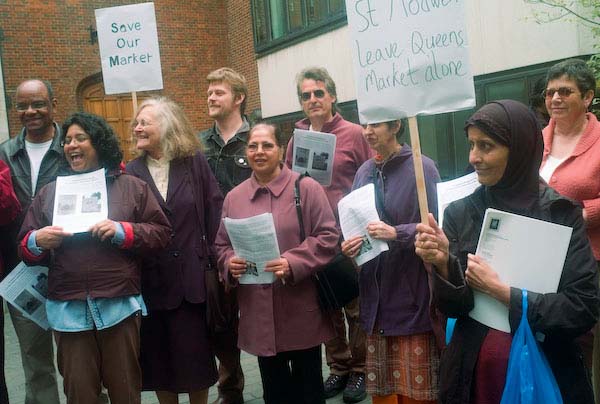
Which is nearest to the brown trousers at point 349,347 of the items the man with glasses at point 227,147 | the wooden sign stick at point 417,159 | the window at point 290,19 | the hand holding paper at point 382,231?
the man with glasses at point 227,147

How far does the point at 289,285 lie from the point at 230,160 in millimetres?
1373

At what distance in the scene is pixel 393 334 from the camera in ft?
10.6

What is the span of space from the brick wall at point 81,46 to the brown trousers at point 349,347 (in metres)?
11.8

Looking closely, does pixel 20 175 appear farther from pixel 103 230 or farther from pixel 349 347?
pixel 349 347

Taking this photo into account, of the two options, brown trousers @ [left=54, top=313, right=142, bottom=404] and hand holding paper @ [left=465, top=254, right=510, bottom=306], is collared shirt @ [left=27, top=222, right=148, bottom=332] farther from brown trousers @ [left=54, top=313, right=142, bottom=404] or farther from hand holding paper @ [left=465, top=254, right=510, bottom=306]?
hand holding paper @ [left=465, top=254, right=510, bottom=306]

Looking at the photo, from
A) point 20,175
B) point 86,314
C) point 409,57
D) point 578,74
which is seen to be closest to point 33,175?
point 20,175

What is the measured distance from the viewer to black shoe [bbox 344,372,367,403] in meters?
4.49

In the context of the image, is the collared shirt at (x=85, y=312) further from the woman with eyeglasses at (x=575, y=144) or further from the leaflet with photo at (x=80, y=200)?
the woman with eyeglasses at (x=575, y=144)

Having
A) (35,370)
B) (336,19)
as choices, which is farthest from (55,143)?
(336,19)

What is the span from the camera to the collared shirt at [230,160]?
4.47 metres

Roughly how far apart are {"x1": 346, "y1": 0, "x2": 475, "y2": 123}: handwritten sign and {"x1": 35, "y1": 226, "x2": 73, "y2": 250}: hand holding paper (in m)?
1.70

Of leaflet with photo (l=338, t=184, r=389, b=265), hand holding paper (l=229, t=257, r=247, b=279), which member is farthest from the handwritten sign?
hand holding paper (l=229, t=257, r=247, b=279)

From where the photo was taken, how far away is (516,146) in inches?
89.9

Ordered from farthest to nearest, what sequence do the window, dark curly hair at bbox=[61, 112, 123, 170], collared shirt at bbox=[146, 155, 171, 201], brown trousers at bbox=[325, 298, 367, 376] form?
the window, brown trousers at bbox=[325, 298, 367, 376], collared shirt at bbox=[146, 155, 171, 201], dark curly hair at bbox=[61, 112, 123, 170]
